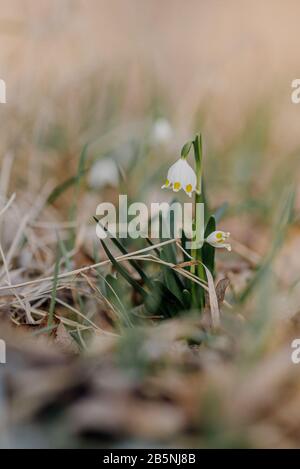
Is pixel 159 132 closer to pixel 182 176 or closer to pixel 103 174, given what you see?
pixel 103 174

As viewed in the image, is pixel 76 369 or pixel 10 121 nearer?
pixel 76 369

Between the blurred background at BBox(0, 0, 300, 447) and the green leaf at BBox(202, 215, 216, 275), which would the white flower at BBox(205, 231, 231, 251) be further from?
the blurred background at BBox(0, 0, 300, 447)

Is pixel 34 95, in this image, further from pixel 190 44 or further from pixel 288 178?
pixel 190 44

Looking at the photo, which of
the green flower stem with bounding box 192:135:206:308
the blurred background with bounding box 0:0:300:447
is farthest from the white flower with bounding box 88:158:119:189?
the green flower stem with bounding box 192:135:206:308

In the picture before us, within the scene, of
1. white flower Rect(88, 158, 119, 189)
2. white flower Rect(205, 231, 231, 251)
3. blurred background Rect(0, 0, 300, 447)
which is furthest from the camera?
white flower Rect(88, 158, 119, 189)

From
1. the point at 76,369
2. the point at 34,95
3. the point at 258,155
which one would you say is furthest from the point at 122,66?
the point at 76,369

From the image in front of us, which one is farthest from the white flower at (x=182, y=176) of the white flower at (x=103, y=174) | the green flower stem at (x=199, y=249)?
the white flower at (x=103, y=174)
